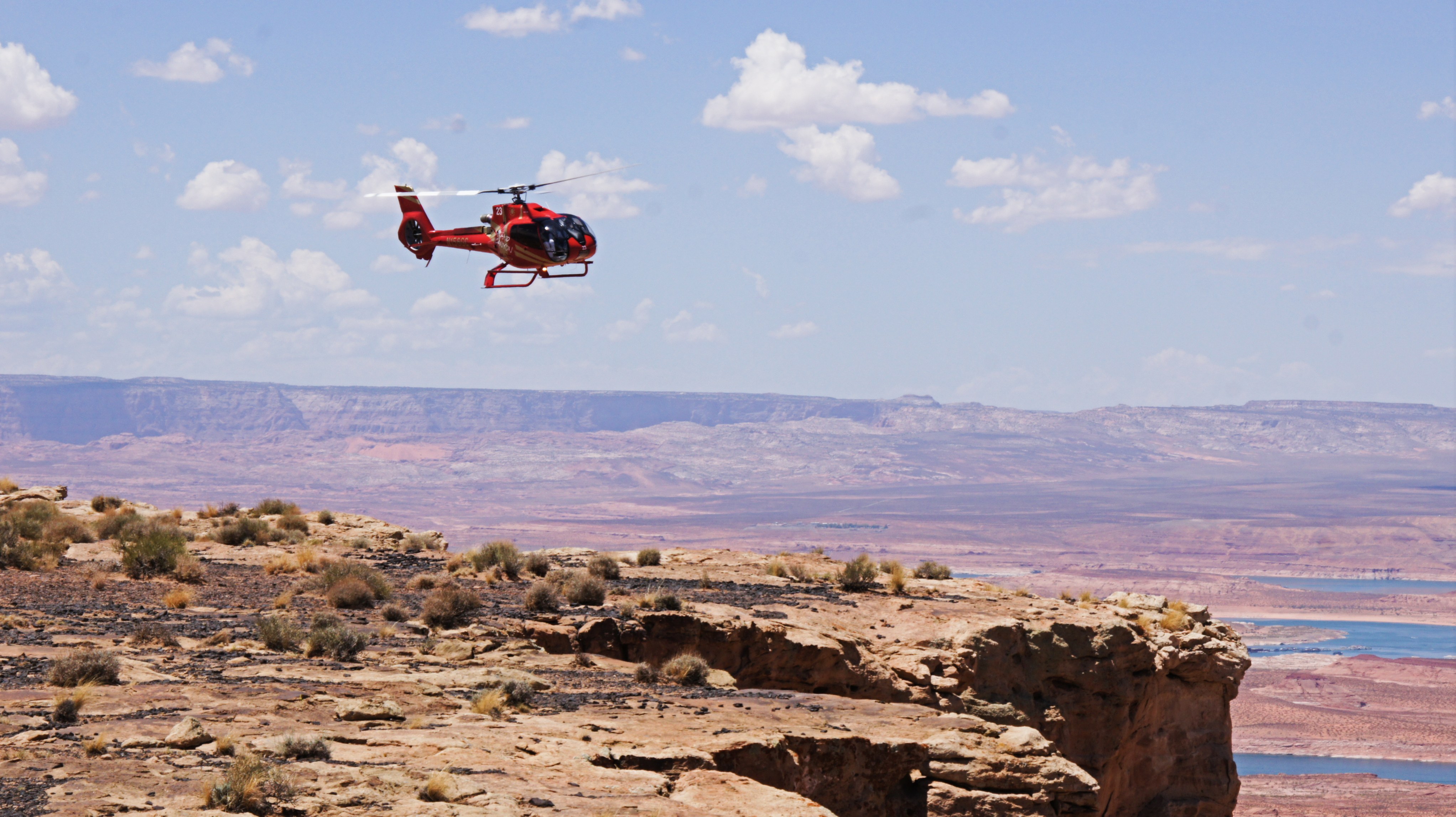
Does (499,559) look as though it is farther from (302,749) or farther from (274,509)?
(302,749)

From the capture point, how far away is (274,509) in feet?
130

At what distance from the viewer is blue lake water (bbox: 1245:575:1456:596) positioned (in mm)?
187250

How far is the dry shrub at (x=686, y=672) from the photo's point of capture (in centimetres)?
2105

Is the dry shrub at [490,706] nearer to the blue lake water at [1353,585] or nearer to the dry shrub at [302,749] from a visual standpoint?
the dry shrub at [302,749]

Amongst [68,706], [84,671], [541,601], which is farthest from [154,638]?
[541,601]

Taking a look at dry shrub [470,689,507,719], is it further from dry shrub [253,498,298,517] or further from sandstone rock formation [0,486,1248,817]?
dry shrub [253,498,298,517]

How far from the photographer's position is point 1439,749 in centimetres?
10112

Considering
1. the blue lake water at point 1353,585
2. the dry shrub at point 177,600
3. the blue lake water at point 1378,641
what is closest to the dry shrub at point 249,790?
the dry shrub at point 177,600

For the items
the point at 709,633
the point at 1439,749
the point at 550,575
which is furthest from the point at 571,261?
the point at 1439,749

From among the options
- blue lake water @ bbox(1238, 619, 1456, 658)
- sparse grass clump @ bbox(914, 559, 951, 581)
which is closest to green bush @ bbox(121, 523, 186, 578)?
sparse grass clump @ bbox(914, 559, 951, 581)

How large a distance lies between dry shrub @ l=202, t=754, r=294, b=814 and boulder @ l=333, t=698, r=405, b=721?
308cm

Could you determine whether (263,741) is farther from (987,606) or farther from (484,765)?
Answer: (987,606)

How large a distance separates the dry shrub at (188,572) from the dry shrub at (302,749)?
14.7 m

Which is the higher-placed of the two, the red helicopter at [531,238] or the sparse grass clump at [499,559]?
the red helicopter at [531,238]
